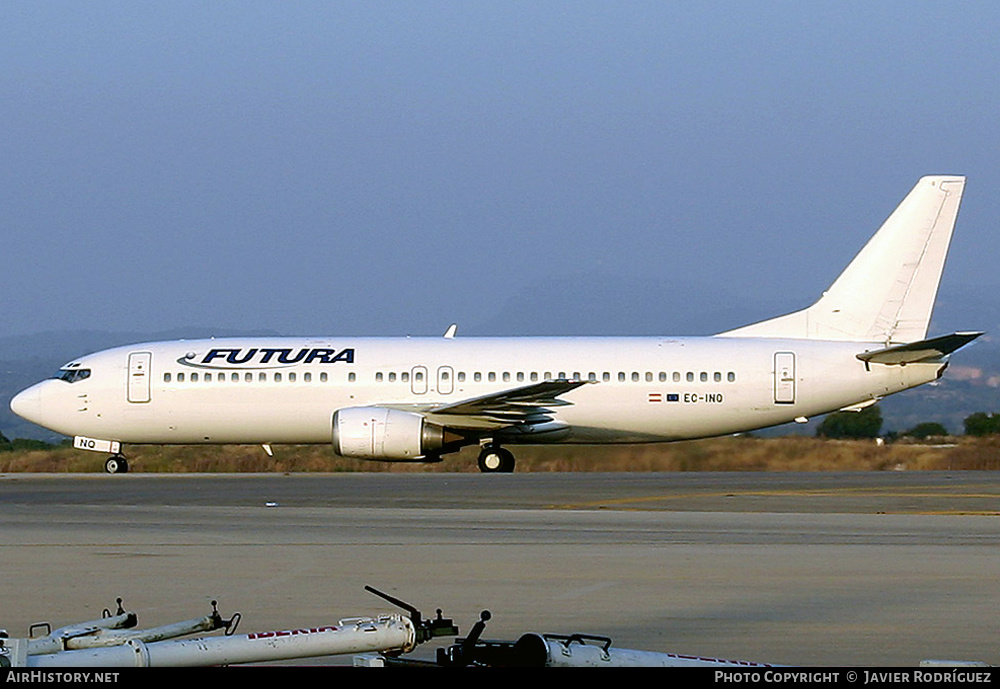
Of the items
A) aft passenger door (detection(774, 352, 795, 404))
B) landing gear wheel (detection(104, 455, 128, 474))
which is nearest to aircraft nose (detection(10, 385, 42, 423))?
landing gear wheel (detection(104, 455, 128, 474))

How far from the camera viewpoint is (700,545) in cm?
1545

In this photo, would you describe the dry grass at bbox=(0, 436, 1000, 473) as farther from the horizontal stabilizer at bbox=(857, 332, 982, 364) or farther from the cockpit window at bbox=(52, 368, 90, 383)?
the cockpit window at bbox=(52, 368, 90, 383)

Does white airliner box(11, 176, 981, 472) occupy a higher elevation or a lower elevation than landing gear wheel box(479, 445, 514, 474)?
higher

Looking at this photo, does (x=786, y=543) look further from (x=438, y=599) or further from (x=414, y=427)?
(x=414, y=427)

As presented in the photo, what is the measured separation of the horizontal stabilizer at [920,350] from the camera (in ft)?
100

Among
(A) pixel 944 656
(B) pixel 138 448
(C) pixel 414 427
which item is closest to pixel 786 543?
(A) pixel 944 656

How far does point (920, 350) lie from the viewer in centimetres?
3133

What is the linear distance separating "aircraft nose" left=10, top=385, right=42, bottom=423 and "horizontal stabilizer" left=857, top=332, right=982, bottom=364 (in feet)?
60.2

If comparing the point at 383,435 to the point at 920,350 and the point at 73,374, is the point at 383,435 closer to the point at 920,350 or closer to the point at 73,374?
the point at 73,374

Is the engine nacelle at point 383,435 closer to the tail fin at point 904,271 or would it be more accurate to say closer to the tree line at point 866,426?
the tail fin at point 904,271

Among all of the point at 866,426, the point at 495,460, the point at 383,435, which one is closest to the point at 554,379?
the point at 495,460

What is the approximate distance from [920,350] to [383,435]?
Answer: 11.0m

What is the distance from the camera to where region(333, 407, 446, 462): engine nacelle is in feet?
103
